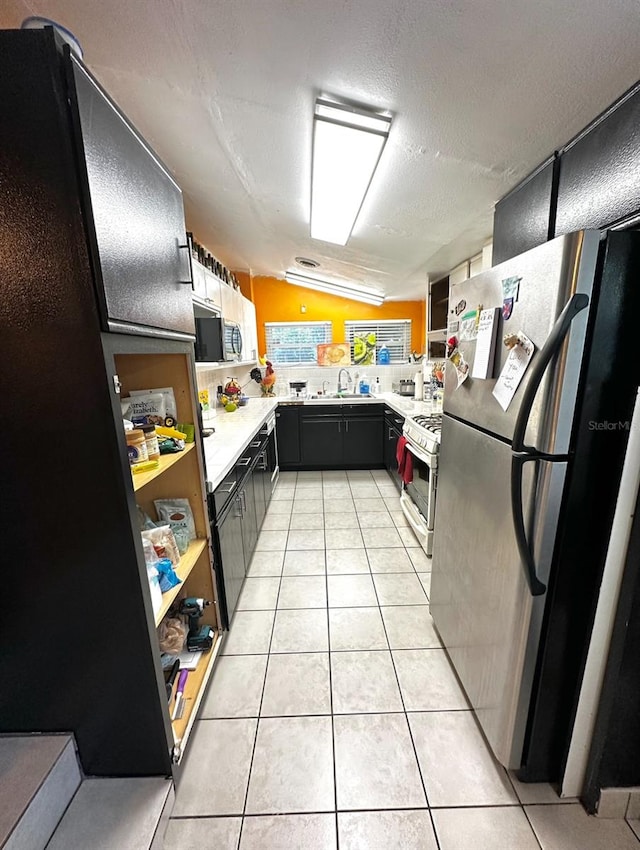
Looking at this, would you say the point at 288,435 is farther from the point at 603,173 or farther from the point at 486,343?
the point at 603,173

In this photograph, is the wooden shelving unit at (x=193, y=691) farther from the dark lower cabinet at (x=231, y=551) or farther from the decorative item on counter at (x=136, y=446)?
the decorative item on counter at (x=136, y=446)

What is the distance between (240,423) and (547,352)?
2332 millimetres

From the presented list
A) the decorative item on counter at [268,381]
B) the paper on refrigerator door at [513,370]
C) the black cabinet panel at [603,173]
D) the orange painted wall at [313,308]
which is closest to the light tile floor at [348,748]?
the paper on refrigerator door at [513,370]

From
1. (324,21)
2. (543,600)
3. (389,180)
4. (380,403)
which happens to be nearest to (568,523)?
(543,600)

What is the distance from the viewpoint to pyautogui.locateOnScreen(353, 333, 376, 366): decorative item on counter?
4562 mm

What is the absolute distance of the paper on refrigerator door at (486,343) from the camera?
1082 millimetres

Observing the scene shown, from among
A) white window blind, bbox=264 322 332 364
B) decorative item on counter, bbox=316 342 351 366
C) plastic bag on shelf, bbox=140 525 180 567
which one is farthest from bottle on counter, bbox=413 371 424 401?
plastic bag on shelf, bbox=140 525 180 567

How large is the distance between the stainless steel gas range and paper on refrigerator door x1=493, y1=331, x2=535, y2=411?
3.53 ft

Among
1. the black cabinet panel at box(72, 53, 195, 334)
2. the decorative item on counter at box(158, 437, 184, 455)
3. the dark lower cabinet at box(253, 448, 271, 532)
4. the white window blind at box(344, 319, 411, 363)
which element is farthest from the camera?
the white window blind at box(344, 319, 411, 363)

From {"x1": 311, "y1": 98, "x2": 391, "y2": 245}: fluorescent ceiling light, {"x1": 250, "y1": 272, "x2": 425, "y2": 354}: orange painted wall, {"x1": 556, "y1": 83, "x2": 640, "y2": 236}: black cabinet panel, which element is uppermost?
{"x1": 311, "y1": 98, "x2": 391, "y2": 245}: fluorescent ceiling light

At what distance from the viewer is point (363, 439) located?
3.99 meters

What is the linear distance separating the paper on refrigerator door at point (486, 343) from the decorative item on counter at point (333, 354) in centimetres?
348

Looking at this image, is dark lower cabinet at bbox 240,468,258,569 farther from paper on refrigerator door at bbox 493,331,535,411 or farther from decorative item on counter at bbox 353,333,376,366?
decorative item on counter at bbox 353,333,376,366

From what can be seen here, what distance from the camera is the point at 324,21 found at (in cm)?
94
